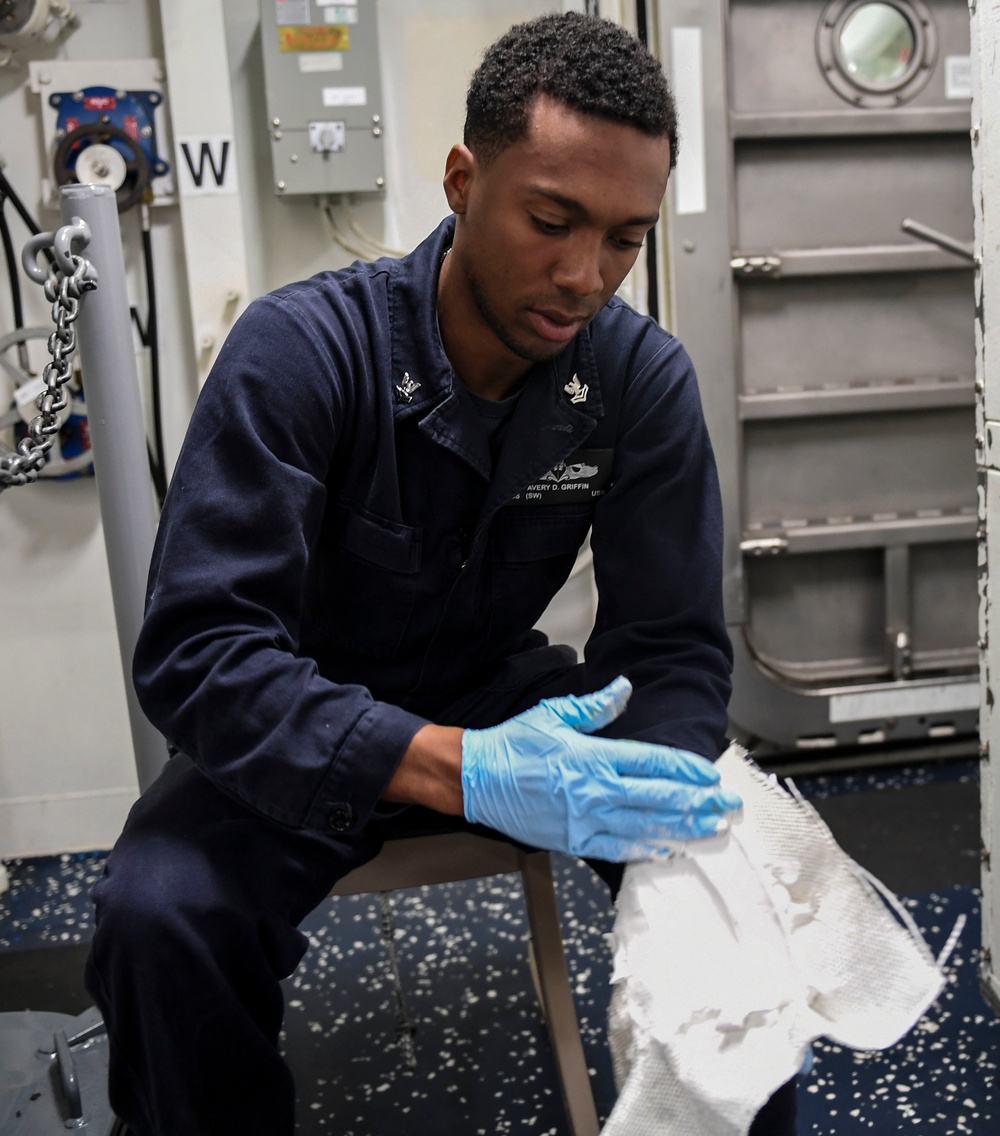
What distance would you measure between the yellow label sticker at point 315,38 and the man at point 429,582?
3.15 ft

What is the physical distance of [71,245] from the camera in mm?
1393

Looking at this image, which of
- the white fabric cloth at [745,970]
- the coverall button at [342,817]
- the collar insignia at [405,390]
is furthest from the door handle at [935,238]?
the coverall button at [342,817]

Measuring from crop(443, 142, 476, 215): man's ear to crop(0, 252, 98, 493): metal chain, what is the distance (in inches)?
18.4

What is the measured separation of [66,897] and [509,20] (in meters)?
2.08

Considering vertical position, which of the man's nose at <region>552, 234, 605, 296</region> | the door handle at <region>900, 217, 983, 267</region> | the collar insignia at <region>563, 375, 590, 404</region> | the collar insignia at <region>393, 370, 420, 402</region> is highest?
the door handle at <region>900, 217, 983, 267</region>

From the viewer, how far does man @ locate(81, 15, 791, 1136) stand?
1.09 meters

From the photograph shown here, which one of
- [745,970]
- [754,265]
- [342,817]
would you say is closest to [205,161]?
[754,265]

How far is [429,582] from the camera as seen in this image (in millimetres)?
1381

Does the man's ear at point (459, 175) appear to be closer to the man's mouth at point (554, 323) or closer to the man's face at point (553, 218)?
the man's face at point (553, 218)

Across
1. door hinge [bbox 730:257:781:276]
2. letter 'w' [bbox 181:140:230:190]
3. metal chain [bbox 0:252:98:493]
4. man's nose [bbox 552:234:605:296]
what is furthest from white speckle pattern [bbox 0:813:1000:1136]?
letter 'w' [bbox 181:140:230:190]

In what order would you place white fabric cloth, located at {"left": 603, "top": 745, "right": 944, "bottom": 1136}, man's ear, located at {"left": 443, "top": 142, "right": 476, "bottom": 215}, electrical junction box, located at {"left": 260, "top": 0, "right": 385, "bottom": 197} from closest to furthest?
white fabric cloth, located at {"left": 603, "top": 745, "right": 944, "bottom": 1136}, man's ear, located at {"left": 443, "top": 142, "right": 476, "bottom": 215}, electrical junction box, located at {"left": 260, "top": 0, "right": 385, "bottom": 197}

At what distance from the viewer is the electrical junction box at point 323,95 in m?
2.15

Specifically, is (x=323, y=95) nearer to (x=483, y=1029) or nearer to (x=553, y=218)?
(x=553, y=218)

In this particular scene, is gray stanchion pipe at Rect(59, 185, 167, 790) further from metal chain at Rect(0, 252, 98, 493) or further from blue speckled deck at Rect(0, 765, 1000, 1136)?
blue speckled deck at Rect(0, 765, 1000, 1136)
